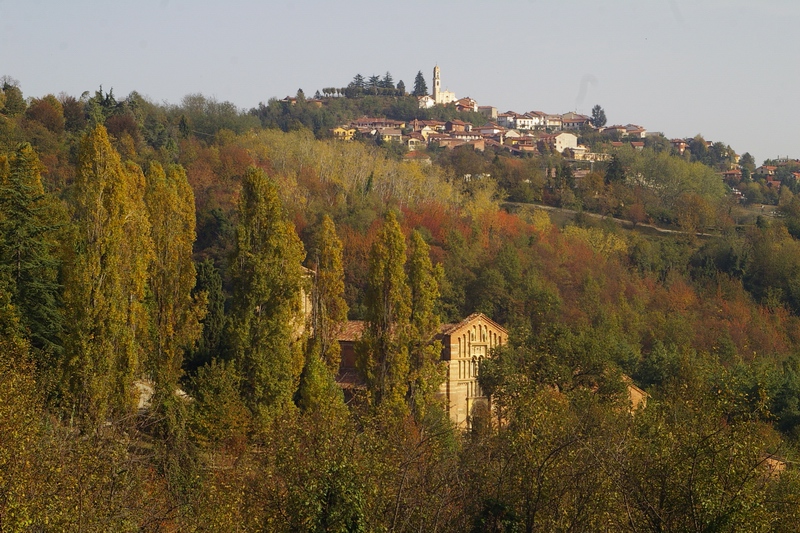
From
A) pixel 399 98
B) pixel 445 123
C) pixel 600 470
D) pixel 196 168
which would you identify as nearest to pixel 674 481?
pixel 600 470

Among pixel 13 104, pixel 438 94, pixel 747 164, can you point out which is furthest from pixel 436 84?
pixel 13 104

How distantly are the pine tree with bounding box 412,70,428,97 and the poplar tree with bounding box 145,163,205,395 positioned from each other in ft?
334

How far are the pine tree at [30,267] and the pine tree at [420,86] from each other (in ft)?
345

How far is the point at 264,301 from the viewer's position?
838 inches

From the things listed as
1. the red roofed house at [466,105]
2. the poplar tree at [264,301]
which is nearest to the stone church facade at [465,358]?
the poplar tree at [264,301]

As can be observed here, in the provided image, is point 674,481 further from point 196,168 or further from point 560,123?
point 560,123

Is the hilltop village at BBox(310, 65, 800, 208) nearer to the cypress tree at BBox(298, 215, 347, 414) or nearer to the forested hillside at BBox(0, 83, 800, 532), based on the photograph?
the forested hillside at BBox(0, 83, 800, 532)

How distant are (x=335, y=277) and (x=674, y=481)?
14.4m

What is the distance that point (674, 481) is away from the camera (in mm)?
11430

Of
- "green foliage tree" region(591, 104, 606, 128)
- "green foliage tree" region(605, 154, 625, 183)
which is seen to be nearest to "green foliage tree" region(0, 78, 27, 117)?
"green foliage tree" region(605, 154, 625, 183)

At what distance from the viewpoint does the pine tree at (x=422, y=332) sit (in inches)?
907

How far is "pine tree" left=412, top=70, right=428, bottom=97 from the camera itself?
124356mm

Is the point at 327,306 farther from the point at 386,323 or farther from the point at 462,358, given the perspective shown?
the point at 462,358

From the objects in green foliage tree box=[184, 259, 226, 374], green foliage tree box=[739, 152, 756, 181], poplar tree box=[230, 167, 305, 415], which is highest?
poplar tree box=[230, 167, 305, 415]
